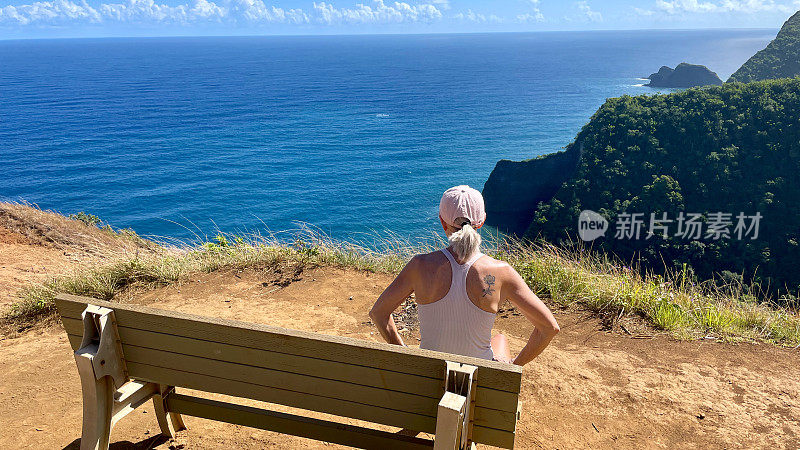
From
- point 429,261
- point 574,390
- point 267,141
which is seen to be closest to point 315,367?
point 429,261

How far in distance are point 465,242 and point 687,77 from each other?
132764mm

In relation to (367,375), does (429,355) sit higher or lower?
higher

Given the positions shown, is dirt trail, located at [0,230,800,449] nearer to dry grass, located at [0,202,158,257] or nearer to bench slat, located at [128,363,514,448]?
bench slat, located at [128,363,514,448]

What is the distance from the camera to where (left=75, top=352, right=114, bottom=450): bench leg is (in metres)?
2.18

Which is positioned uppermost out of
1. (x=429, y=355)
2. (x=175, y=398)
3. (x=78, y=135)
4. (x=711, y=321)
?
(x=429, y=355)

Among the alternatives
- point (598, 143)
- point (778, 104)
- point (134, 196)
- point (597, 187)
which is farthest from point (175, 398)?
point (778, 104)

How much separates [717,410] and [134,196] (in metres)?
44.4

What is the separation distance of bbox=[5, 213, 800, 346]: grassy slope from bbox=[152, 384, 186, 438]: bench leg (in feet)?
8.68

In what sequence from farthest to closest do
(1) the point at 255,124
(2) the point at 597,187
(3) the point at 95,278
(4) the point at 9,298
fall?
(1) the point at 255,124
(2) the point at 597,187
(4) the point at 9,298
(3) the point at 95,278

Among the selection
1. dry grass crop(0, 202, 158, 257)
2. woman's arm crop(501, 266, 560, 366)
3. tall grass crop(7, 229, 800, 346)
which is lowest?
dry grass crop(0, 202, 158, 257)

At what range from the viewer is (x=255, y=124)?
68.0m

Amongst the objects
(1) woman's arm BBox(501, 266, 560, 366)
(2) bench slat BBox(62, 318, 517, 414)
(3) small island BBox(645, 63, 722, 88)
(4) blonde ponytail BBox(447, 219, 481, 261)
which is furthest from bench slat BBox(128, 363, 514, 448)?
(3) small island BBox(645, 63, 722, 88)

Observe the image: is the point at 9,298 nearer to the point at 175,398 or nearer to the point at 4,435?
the point at 4,435

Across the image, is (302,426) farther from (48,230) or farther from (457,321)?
(48,230)
